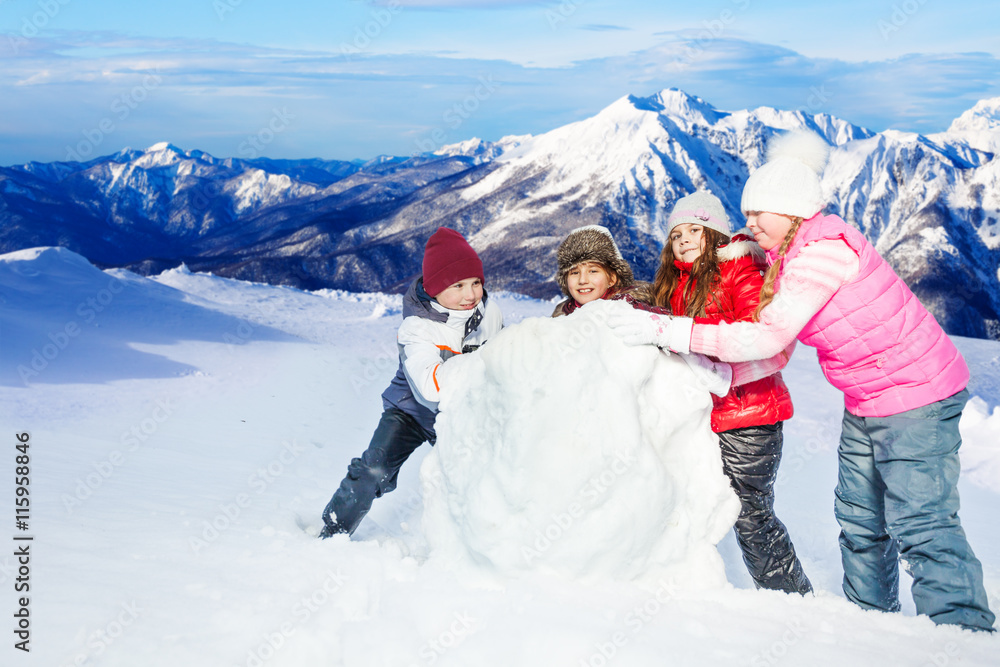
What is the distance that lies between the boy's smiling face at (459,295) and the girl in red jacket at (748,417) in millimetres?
952

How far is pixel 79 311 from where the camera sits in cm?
883

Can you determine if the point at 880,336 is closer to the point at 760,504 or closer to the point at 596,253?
the point at 760,504

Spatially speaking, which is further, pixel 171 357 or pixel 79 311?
pixel 79 311

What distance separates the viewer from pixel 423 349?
2.90 meters

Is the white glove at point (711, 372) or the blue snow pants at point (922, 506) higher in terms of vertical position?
the white glove at point (711, 372)

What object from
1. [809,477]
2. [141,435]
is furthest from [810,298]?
[141,435]

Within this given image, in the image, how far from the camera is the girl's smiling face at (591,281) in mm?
3207

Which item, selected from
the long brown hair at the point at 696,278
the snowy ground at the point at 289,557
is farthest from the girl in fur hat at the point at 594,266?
the snowy ground at the point at 289,557

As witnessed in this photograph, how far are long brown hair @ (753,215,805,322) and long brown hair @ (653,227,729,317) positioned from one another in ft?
0.76

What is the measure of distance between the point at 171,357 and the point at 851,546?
7650 mm

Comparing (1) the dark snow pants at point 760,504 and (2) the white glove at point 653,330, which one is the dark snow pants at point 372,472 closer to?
(2) the white glove at point 653,330

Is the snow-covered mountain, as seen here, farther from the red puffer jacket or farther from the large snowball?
the large snowball

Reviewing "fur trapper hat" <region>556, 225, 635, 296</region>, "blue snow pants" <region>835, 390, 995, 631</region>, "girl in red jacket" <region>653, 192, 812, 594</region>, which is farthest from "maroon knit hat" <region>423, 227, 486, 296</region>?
"blue snow pants" <region>835, 390, 995, 631</region>

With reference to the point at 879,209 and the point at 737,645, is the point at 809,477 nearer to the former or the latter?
the point at 737,645
